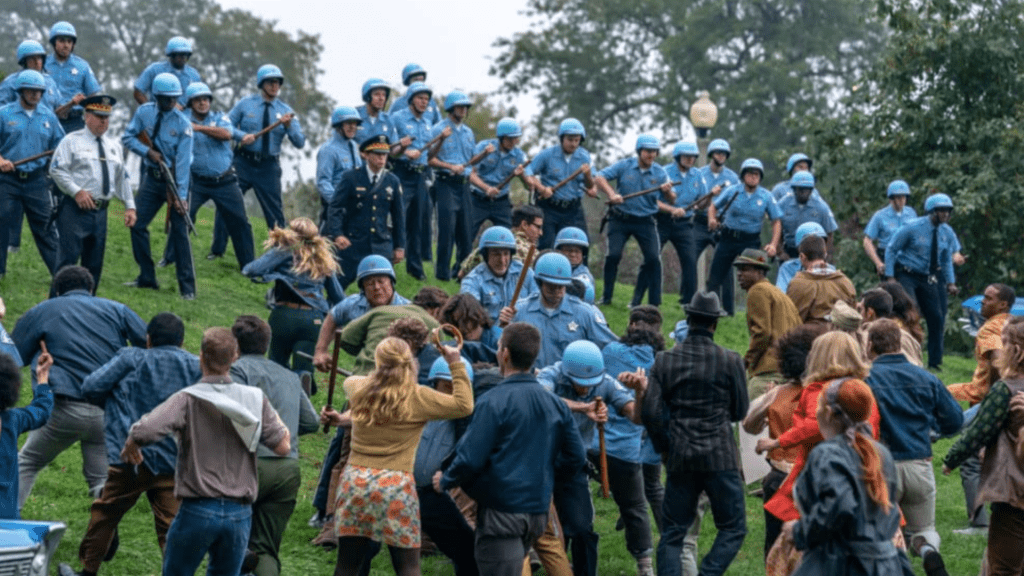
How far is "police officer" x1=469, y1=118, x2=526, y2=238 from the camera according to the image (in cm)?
1880

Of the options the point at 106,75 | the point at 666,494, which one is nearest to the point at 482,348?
the point at 666,494

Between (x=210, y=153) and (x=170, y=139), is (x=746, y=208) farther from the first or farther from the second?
(x=170, y=139)

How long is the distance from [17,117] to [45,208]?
943mm

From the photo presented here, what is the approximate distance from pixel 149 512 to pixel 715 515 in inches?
167

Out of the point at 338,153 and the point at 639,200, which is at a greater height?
the point at 338,153

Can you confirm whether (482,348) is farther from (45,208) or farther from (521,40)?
(521,40)

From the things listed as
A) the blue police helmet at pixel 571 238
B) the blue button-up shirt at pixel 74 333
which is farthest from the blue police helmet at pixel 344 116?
the blue button-up shirt at pixel 74 333

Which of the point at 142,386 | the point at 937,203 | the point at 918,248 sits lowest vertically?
the point at 142,386

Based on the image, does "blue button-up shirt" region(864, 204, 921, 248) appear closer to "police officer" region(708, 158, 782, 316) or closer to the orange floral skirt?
"police officer" region(708, 158, 782, 316)

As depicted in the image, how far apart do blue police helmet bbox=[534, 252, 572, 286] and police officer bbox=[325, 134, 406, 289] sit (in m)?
4.79

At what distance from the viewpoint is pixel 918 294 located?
1839cm

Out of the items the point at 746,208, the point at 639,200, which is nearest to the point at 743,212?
the point at 746,208

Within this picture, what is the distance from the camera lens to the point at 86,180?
1455 cm

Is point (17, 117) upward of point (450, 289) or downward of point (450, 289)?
upward
